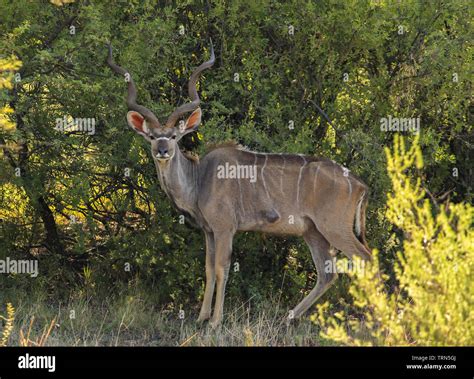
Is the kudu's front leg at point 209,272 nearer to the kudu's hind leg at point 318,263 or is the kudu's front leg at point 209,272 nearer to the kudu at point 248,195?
the kudu at point 248,195

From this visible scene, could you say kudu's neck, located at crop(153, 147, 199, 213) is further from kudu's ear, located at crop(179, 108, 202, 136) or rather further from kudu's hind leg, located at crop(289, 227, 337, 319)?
kudu's hind leg, located at crop(289, 227, 337, 319)

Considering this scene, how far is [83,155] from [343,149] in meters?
1.68

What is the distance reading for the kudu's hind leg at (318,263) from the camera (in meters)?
5.78

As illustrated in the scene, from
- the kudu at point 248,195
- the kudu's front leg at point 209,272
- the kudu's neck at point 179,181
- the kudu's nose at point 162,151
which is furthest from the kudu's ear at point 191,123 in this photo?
the kudu's front leg at point 209,272

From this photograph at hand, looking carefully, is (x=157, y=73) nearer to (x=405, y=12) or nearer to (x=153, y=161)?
(x=153, y=161)

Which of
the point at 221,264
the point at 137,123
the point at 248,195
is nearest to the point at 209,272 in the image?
the point at 221,264

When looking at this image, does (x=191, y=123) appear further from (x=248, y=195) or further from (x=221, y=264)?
(x=221, y=264)

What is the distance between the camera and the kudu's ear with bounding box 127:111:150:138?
5.65 meters

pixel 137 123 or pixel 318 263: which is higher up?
pixel 137 123


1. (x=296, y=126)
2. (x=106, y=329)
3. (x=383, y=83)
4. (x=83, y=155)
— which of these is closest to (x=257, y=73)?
(x=296, y=126)

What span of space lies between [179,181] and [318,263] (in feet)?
3.25

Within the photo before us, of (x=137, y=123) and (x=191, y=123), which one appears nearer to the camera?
(x=137, y=123)

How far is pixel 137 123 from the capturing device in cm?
570

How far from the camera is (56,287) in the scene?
20.9ft
